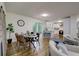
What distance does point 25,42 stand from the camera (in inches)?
180

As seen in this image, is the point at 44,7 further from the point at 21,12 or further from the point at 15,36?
the point at 15,36

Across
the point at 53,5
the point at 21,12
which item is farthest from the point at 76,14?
the point at 21,12

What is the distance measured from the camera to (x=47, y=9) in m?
3.36

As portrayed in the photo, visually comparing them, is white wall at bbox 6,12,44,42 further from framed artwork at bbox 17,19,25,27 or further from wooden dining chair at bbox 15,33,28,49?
wooden dining chair at bbox 15,33,28,49

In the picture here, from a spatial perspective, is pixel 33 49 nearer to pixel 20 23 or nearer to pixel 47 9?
pixel 20 23

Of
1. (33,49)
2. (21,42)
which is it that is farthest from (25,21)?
(33,49)

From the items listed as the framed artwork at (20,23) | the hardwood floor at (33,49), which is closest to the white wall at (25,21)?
the framed artwork at (20,23)

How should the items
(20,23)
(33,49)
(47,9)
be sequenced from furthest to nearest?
(33,49)
(20,23)
(47,9)

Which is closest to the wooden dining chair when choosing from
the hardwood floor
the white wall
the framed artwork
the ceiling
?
the hardwood floor

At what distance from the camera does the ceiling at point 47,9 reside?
3.17m

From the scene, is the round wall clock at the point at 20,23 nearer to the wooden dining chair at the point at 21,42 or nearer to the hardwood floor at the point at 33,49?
the wooden dining chair at the point at 21,42

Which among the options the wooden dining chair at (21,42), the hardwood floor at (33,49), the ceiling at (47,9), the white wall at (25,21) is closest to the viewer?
the ceiling at (47,9)

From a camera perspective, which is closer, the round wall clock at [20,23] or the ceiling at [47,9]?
the ceiling at [47,9]

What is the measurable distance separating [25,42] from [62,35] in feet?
5.52
